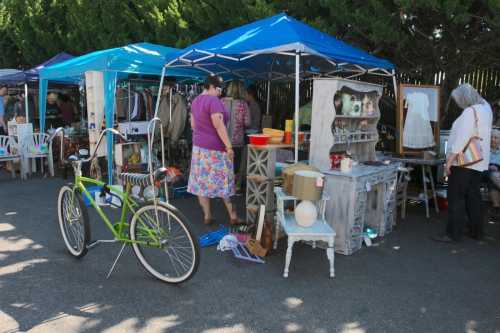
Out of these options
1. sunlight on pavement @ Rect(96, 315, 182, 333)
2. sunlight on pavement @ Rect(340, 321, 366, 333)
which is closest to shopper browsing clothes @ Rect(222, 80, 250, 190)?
sunlight on pavement @ Rect(96, 315, 182, 333)

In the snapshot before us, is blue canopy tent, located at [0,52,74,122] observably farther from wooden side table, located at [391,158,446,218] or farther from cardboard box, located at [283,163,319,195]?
wooden side table, located at [391,158,446,218]

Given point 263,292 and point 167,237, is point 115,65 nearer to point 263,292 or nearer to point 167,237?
point 167,237

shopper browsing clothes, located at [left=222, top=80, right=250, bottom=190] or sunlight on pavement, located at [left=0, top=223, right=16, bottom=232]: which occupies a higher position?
shopper browsing clothes, located at [left=222, top=80, right=250, bottom=190]

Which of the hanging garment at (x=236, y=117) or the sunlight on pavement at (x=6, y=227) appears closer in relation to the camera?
the sunlight on pavement at (x=6, y=227)

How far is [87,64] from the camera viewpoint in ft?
22.9

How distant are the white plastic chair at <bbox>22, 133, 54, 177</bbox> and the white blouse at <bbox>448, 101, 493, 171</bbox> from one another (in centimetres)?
723

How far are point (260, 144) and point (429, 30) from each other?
3.99 metres

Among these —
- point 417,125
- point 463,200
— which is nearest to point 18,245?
point 463,200

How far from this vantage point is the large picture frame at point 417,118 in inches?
239

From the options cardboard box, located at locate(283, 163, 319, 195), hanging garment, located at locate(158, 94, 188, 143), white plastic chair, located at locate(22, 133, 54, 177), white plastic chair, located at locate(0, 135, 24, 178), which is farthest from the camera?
white plastic chair, located at locate(22, 133, 54, 177)

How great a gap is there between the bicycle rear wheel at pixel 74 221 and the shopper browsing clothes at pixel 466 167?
3733mm

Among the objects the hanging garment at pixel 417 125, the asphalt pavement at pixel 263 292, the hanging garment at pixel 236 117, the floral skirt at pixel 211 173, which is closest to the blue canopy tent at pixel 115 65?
the hanging garment at pixel 236 117

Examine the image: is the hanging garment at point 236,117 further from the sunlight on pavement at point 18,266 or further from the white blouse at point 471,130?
the sunlight on pavement at point 18,266

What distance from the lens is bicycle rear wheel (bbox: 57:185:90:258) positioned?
3811 mm
